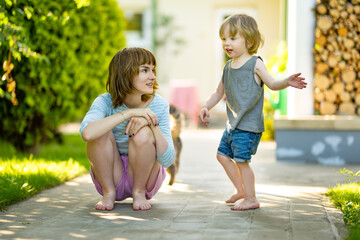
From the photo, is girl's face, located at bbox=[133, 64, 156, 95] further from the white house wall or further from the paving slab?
the white house wall

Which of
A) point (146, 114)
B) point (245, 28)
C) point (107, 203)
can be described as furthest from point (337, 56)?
point (107, 203)

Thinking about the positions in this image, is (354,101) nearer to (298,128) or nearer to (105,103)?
(298,128)

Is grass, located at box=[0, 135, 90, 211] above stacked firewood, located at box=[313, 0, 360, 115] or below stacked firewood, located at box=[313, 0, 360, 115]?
below

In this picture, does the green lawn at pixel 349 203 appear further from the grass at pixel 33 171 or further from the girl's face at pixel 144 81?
the grass at pixel 33 171

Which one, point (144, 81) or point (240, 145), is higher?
point (144, 81)

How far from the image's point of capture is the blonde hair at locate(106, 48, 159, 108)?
3.43 m

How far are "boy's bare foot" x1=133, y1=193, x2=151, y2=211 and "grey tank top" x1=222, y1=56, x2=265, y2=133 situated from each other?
702 mm

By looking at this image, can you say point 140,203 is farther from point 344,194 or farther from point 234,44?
point 344,194

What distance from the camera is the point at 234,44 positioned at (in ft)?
11.5

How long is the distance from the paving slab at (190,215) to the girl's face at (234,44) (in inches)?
38.2

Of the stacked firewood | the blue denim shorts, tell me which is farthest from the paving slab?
the stacked firewood

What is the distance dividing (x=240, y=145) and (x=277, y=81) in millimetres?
452

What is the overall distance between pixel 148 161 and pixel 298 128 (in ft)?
9.20

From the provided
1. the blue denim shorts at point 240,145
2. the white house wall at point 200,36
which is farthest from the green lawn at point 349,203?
the white house wall at point 200,36
